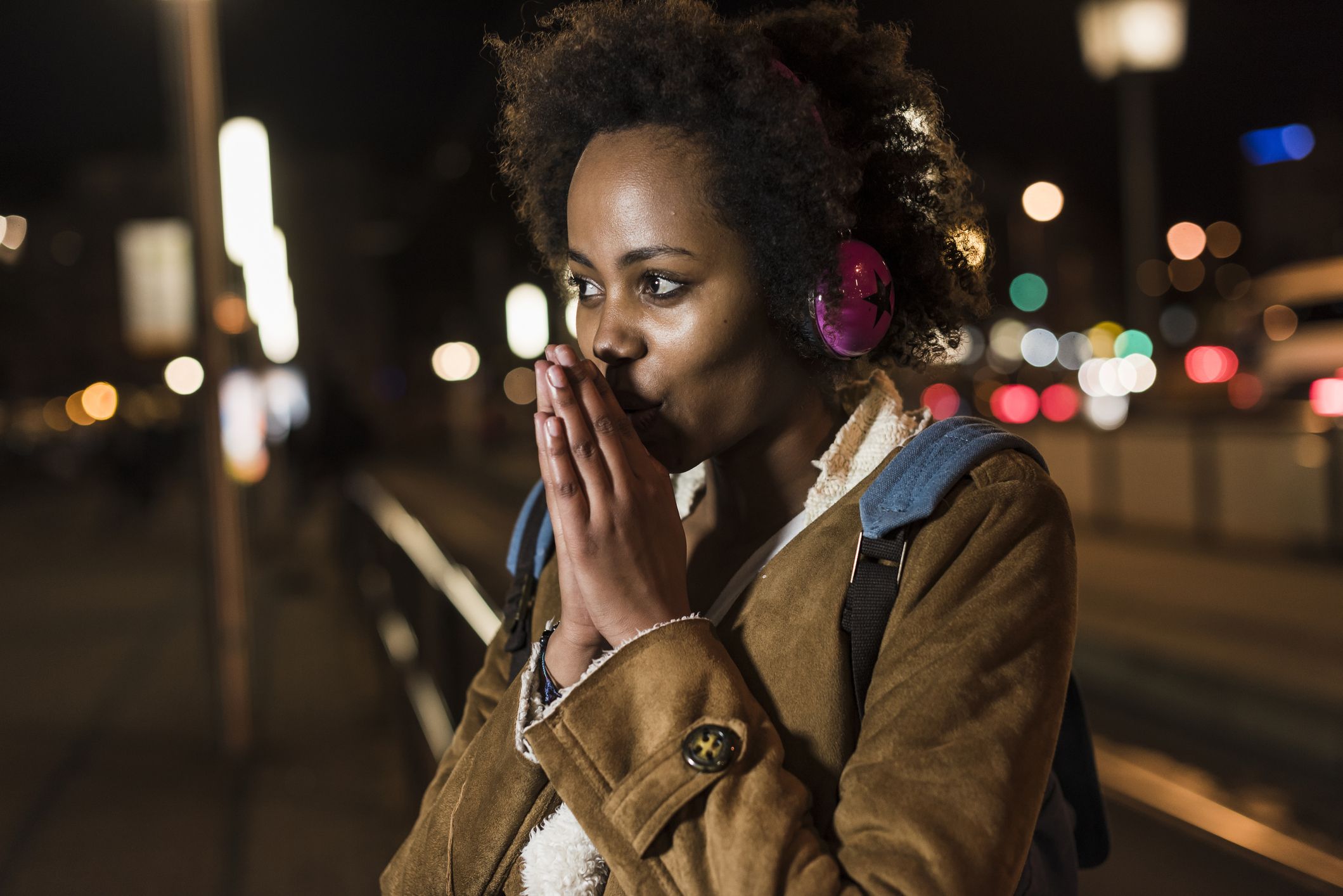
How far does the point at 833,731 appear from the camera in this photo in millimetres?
1453

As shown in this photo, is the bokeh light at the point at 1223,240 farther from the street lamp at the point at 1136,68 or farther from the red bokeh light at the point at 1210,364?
the street lamp at the point at 1136,68

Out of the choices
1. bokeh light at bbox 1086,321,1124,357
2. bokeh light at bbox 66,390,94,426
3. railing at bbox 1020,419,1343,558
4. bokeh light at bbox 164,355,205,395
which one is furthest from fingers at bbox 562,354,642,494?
bokeh light at bbox 164,355,205,395

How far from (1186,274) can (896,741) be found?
66964 mm

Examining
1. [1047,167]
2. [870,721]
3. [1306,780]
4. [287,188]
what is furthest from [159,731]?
[287,188]

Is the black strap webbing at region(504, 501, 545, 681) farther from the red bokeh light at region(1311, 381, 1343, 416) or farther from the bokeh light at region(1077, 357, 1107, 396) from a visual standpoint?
the bokeh light at region(1077, 357, 1107, 396)

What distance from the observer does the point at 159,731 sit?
6.49m

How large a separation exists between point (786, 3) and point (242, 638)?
15.3 feet

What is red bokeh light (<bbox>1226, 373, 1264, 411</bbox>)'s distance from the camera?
1239cm

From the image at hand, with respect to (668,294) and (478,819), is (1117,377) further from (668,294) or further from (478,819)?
(478,819)

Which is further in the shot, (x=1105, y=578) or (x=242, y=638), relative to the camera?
(x=1105, y=578)

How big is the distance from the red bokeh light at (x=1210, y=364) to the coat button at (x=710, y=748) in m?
18.5

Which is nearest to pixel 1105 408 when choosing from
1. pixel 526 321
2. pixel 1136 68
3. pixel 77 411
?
pixel 1136 68

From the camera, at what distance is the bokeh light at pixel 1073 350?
52750 millimetres

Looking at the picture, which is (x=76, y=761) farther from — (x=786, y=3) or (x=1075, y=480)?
(x=1075, y=480)
